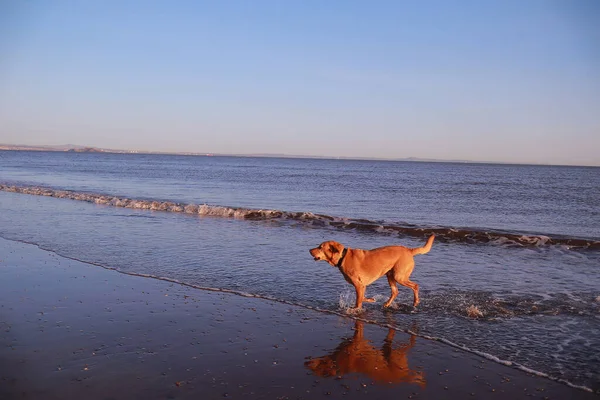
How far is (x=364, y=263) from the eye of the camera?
27.5ft

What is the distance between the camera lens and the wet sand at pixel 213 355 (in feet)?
16.5

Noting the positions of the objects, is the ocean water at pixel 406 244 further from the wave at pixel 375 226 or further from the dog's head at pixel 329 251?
the dog's head at pixel 329 251

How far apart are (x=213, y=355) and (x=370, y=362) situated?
6.33 ft

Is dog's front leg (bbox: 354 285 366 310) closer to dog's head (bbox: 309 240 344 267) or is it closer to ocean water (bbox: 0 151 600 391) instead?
ocean water (bbox: 0 151 600 391)

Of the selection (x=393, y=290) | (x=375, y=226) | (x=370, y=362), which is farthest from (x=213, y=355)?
(x=375, y=226)

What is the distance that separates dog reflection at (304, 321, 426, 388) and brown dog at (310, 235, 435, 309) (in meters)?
1.68

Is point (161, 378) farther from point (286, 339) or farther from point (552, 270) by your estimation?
point (552, 270)

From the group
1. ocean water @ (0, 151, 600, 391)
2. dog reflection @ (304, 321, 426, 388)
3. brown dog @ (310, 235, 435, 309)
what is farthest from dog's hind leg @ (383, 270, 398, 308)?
dog reflection @ (304, 321, 426, 388)

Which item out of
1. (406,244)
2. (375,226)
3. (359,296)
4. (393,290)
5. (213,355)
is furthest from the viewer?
(375,226)

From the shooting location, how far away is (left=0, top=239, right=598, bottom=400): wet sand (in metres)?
5.02

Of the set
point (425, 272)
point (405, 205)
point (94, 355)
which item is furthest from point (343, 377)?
point (405, 205)

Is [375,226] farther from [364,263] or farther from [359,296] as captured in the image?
[359,296]

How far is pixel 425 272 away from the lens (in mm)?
11250

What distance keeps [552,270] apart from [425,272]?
3259mm
